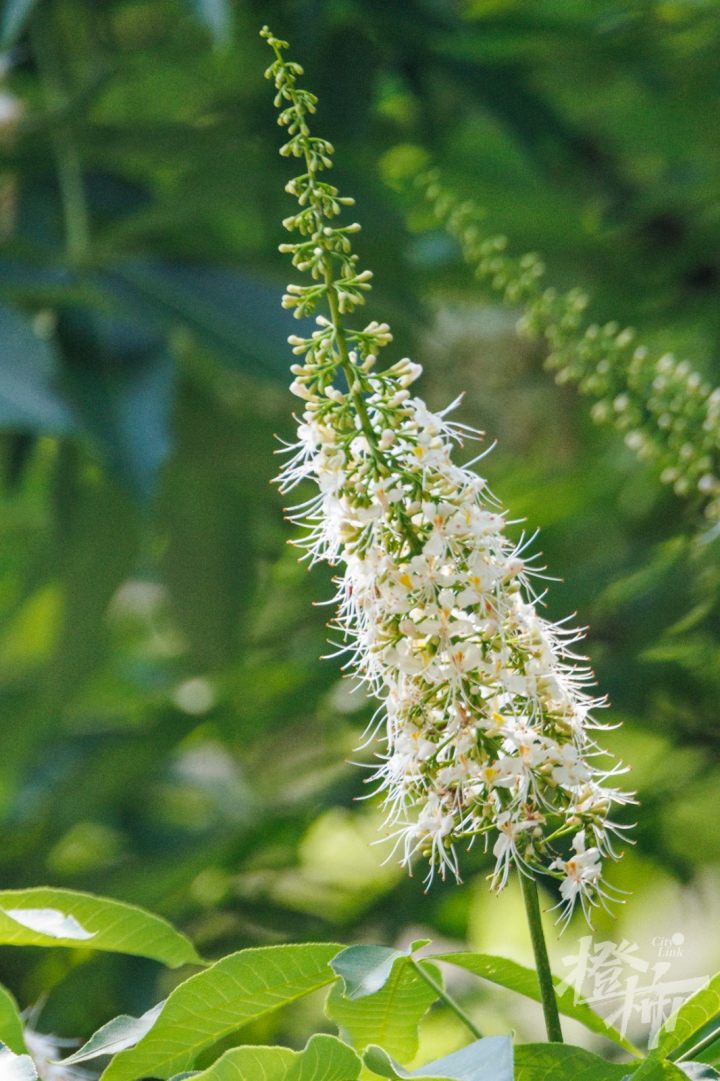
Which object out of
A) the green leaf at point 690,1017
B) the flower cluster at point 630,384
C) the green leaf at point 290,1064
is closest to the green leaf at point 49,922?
the green leaf at point 290,1064

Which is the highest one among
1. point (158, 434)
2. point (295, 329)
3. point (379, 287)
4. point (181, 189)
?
point (181, 189)

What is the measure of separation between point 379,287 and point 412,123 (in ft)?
2.06

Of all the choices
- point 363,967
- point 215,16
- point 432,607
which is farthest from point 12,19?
point 363,967

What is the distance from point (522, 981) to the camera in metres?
0.71

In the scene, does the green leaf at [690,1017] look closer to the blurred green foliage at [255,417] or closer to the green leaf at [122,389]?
the blurred green foliage at [255,417]

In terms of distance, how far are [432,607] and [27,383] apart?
91 cm

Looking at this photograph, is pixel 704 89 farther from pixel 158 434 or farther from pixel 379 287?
pixel 158 434

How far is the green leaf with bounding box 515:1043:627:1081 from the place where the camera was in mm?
612

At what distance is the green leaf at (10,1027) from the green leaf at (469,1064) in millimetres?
201

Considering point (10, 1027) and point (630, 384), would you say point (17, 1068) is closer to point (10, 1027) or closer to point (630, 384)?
point (10, 1027)

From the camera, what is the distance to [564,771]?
65 centimetres

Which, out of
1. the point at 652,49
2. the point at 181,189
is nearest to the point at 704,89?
the point at 652,49

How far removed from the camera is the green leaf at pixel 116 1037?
66 cm

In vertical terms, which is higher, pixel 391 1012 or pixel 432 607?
pixel 432 607
